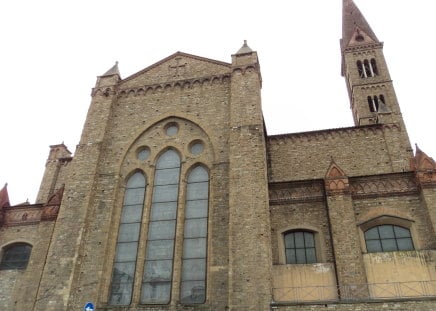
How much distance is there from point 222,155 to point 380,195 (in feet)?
22.5

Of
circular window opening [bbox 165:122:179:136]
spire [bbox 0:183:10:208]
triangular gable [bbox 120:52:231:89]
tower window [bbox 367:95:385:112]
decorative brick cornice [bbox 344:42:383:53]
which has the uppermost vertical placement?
decorative brick cornice [bbox 344:42:383:53]

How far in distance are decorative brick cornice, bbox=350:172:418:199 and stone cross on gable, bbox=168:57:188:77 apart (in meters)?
10.3

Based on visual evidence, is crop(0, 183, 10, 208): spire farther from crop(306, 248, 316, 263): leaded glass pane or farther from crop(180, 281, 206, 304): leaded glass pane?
crop(306, 248, 316, 263): leaded glass pane

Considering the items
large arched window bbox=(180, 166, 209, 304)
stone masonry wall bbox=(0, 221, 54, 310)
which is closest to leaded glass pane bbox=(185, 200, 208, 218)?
large arched window bbox=(180, 166, 209, 304)

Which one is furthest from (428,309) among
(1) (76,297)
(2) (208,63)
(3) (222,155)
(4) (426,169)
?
(2) (208,63)

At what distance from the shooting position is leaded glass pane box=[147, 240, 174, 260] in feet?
50.2

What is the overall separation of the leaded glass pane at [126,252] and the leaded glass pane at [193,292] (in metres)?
2.55

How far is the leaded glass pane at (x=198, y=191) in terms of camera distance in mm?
16406

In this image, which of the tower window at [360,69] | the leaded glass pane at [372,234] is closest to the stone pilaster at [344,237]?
the leaded glass pane at [372,234]

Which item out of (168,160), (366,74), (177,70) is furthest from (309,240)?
(366,74)

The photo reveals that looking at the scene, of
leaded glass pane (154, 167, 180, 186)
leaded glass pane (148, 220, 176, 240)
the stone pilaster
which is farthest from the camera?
leaded glass pane (154, 167, 180, 186)

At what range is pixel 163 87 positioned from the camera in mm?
20047

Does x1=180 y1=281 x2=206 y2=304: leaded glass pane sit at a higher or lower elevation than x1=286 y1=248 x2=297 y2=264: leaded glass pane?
lower

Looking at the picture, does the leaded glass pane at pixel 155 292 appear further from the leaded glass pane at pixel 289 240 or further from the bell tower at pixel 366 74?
the bell tower at pixel 366 74
